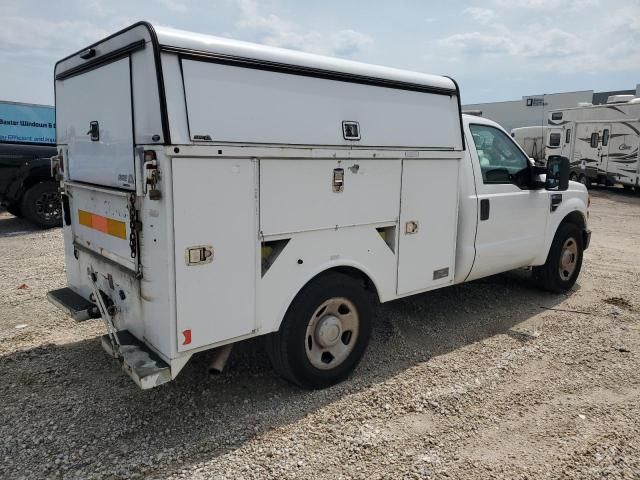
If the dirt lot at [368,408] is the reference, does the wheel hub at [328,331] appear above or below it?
above

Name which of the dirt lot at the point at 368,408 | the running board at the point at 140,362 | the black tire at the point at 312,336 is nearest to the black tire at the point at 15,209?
the dirt lot at the point at 368,408

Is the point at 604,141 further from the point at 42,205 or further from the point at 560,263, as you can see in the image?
the point at 42,205

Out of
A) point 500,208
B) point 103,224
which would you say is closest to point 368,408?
point 103,224

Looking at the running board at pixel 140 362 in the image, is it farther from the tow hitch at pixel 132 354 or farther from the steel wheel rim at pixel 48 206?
the steel wheel rim at pixel 48 206

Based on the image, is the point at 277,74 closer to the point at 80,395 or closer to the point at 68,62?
the point at 68,62

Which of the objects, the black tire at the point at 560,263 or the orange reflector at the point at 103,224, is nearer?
the orange reflector at the point at 103,224

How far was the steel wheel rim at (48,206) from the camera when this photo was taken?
32.8 ft

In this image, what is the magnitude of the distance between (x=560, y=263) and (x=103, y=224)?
5.09 metres

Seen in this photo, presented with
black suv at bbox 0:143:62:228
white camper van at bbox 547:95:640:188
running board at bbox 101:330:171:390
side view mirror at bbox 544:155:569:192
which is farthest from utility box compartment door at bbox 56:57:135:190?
white camper van at bbox 547:95:640:188

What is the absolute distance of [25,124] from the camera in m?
10.8

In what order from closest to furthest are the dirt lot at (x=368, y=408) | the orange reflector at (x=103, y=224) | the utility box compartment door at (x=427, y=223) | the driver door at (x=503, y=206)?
the dirt lot at (x=368, y=408)
the orange reflector at (x=103, y=224)
the utility box compartment door at (x=427, y=223)
the driver door at (x=503, y=206)

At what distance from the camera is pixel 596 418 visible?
3.59 meters

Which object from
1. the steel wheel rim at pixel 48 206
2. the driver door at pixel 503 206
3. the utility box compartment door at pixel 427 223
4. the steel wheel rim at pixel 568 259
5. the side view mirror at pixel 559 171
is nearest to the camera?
the utility box compartment door at pixel 427 223

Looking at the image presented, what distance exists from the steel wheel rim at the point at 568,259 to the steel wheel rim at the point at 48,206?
29.1ft
